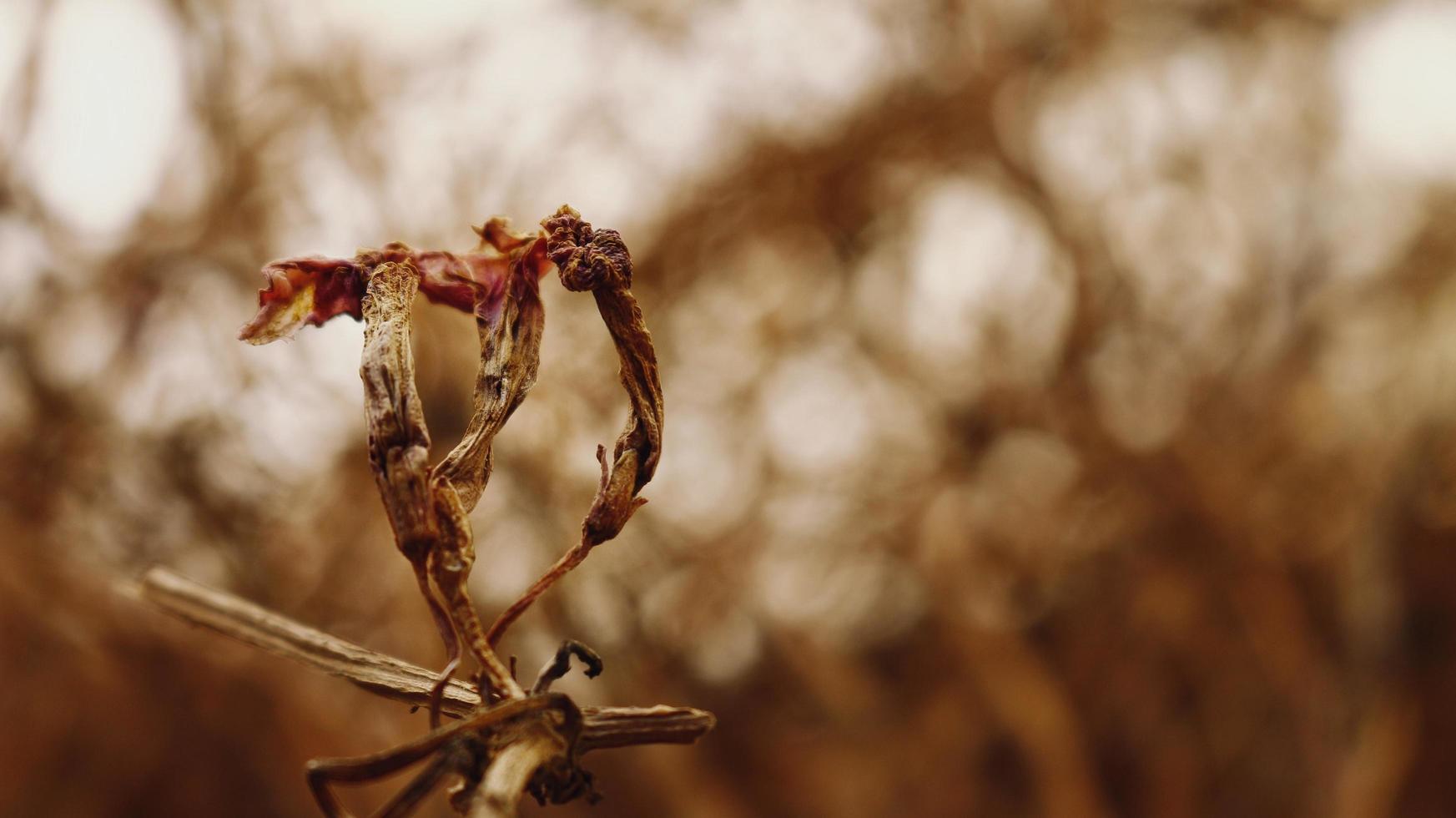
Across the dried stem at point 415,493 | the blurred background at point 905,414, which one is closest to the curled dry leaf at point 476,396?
the dried stem at point 415,493

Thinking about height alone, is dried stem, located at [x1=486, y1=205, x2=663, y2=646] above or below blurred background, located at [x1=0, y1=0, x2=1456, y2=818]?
below

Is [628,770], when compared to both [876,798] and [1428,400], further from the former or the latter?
[1428,400]

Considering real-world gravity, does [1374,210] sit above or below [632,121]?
below

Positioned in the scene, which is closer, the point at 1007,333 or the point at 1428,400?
the point at 1428,400

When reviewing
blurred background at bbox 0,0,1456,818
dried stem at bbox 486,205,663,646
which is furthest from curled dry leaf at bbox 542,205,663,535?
blurred background at bbox 0,0,1456,818

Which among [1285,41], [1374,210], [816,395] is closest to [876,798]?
[816,395]

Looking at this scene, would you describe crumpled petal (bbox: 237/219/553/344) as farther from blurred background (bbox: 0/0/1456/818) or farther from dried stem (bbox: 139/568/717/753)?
blurred background (bbox: 0/0/1456/818)

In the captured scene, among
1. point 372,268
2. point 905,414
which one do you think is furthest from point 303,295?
point 905,414

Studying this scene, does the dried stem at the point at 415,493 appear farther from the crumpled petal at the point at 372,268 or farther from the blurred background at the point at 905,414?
the blurred background at the point at 905,414
